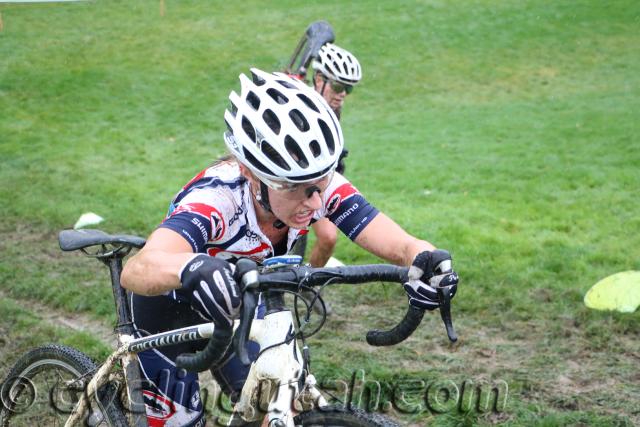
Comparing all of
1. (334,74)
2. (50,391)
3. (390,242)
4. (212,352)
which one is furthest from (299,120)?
(334,74)

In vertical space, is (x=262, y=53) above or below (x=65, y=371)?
below

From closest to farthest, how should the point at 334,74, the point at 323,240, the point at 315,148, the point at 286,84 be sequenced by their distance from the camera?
1. the point at 315,148
2. the point at 286,84
3. the point at 323,240
4. the point at 334,74

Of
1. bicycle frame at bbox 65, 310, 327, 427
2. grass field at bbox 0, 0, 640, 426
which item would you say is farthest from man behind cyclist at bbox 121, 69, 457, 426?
grass field at bbox 0, 0, 640, 426

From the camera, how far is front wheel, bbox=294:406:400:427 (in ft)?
9.86

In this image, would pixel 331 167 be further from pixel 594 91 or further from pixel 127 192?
pixel 594 91

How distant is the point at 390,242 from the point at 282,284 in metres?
1.03

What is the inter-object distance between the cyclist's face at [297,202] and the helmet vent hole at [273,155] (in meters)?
0.12

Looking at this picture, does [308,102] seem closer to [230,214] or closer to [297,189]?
[297,189]

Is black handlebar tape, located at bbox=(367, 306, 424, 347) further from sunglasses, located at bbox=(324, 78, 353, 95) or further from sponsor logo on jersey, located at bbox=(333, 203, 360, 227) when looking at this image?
sunglasses, located at bbox=(324, 78, 353, 95)

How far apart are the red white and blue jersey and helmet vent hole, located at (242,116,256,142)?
28 centimetres

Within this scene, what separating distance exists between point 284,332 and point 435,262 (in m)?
0.67

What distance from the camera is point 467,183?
12984mm

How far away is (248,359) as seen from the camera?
8.50 feet

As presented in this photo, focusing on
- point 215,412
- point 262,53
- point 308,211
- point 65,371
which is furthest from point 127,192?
point 262,53
